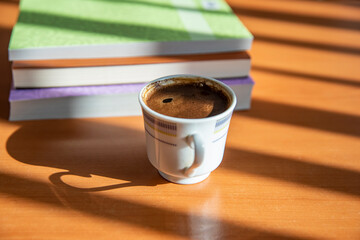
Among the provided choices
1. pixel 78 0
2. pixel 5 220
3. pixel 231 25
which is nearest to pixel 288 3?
pixel 231 25

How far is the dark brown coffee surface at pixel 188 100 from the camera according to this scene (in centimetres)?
46

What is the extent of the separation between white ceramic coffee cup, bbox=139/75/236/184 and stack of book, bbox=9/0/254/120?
0.11 m

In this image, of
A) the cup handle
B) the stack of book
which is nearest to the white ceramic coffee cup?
the cup handle

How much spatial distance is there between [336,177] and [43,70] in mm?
422

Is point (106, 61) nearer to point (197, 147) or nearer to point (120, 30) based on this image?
point (120, 30)

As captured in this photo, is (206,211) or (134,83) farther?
(134,83)

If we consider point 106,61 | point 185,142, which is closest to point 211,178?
point 185,142

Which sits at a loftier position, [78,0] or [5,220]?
[78,0]

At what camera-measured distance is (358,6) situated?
1.05 m

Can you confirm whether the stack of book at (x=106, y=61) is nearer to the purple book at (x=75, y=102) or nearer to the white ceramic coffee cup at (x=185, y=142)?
the purple book at (x=75, y=102)

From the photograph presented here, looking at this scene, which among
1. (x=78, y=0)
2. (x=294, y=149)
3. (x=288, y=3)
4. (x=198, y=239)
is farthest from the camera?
(x=288, y=3)

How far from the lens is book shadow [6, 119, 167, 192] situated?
1.62 feet

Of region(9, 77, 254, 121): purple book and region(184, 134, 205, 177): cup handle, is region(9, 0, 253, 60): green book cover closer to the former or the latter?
region(9, 77, 254, 121): purple book

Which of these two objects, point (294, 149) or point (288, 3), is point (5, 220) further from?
point (288, 3)
